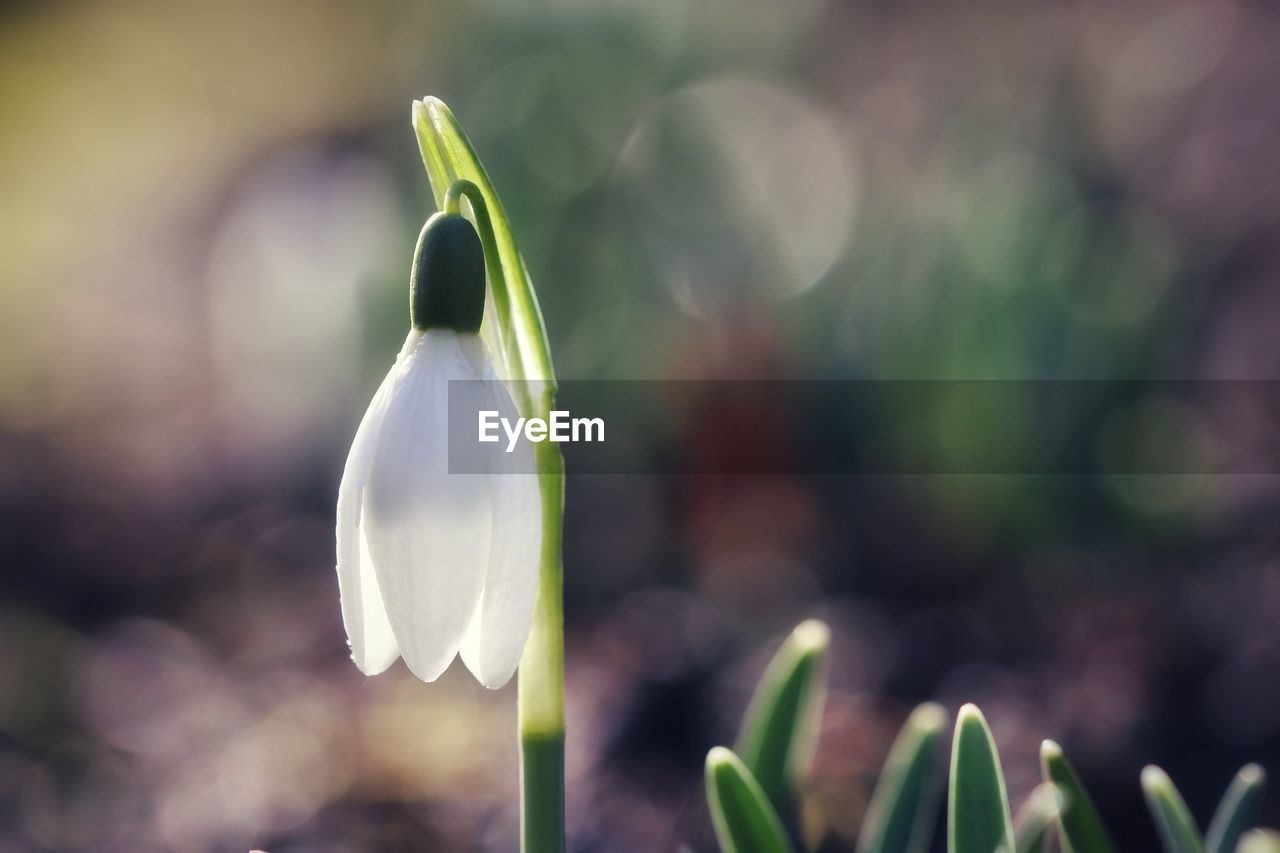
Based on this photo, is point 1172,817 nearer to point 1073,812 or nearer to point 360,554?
point 1073,812

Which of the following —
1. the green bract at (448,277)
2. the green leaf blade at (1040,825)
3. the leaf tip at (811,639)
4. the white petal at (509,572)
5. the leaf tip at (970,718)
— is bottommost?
the green leaf blade at (1040,825)

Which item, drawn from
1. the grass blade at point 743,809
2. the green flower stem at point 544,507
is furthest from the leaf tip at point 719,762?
the green flower stem at point 544,507

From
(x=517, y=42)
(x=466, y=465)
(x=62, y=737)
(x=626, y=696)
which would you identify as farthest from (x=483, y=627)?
(x=517, y=42)

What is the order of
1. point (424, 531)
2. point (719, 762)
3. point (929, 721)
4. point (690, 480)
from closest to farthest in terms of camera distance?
1. point (424, 531)
2. point (719, 762)
3. point (929, 721)
4. point (690, 480)

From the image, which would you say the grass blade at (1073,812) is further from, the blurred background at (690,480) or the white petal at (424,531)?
the blurred background at (690,480)

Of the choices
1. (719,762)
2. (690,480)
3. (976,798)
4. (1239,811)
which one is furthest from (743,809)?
(690,480)
